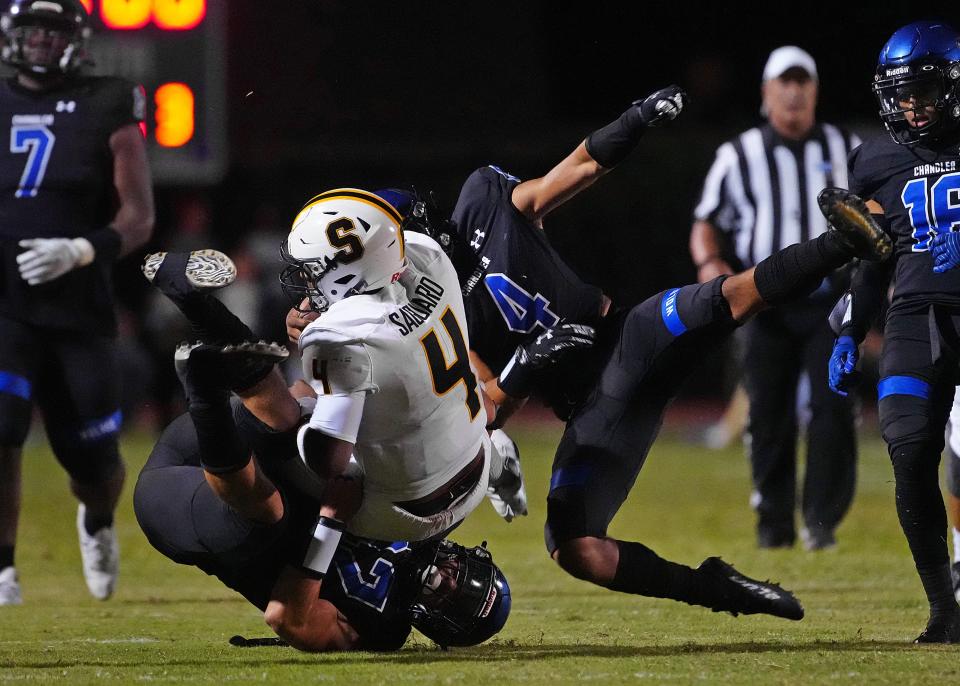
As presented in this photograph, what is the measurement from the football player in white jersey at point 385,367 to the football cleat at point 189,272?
0.22 metres

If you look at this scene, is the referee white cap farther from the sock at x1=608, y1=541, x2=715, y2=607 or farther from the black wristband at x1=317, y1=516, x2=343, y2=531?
the black wristband at x1=317, y1=516, x2=343, y2=531

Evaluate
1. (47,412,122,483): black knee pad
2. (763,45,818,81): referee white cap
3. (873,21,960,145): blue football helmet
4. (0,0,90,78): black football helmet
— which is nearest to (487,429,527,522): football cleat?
(873,21,960,145): blue football helmet

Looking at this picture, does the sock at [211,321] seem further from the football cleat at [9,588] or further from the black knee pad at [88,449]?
the football cleat at [9,588]

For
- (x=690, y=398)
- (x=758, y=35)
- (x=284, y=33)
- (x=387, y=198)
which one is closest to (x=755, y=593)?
(x=387, y=198)

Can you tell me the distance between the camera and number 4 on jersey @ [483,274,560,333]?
4.54 m

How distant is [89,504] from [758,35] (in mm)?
10038

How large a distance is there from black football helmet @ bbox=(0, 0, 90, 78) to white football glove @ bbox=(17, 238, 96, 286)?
2.07 ft

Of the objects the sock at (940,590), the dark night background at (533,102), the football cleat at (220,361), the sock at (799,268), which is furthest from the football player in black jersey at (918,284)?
the dark night background at (533,102)

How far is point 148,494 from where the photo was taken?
400cm

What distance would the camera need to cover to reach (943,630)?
12.7 feet

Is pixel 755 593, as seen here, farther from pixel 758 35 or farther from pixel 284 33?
pixel 758 35

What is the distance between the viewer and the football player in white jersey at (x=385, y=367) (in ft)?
11.7

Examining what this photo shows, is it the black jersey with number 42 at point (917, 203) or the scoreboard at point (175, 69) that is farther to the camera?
the scoreboard at point (175, 69)

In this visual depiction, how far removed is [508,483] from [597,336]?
20.2 inches
